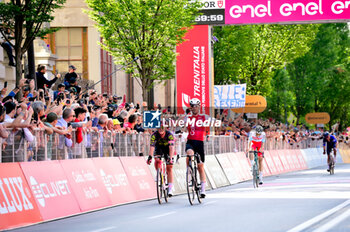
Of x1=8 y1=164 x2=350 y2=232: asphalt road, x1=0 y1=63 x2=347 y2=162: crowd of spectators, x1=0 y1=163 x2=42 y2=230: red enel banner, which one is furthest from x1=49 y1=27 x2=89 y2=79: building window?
x1=0 y1=163 x2=42 y2=230: red enel banner

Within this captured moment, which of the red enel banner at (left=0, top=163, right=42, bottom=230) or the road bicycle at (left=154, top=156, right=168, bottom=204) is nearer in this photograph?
the red enel banner at (left=0, top=163, right=42, bottom=230)

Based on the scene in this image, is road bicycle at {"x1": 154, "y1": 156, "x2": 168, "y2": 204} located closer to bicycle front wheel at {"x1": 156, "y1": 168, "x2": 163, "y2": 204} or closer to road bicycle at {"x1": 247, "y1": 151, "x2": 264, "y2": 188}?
bicycle front wheel at {"x1": 156, "y1": 168, "x2": 163, "y2": 204}

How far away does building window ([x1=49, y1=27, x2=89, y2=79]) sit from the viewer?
46.3 meters

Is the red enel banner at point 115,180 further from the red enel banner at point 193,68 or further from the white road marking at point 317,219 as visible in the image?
the red enel banner at point 193,68

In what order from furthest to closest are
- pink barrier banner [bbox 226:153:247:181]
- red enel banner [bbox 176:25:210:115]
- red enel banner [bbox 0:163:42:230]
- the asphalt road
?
red enel banner [bbox 176:25:210:115], pink barrier banner [bbox 226:153:247:181], red enel banner [bbox 0:163:42:230], the asphalt road

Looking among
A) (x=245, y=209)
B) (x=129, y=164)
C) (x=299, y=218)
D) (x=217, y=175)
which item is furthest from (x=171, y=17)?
(x=299, y=218)

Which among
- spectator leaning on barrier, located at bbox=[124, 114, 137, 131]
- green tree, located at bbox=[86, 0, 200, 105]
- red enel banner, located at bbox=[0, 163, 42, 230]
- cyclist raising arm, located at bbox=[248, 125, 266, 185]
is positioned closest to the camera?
red enel banner, located at bbox=[0, 163, 42, 230]

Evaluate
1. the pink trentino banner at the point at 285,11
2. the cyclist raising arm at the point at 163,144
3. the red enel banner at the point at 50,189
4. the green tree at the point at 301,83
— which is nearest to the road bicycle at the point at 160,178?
the cyclist raising arm at the point at 163,144

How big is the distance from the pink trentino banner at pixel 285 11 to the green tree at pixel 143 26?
4788 mm

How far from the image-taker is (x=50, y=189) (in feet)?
55.7

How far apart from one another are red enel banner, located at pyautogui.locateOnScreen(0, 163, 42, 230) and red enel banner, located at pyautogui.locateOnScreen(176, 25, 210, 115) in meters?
24.5

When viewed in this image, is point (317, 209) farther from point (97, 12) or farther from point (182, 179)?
point (97, 12)

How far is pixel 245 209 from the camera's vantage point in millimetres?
17203

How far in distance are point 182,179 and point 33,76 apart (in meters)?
5.18
